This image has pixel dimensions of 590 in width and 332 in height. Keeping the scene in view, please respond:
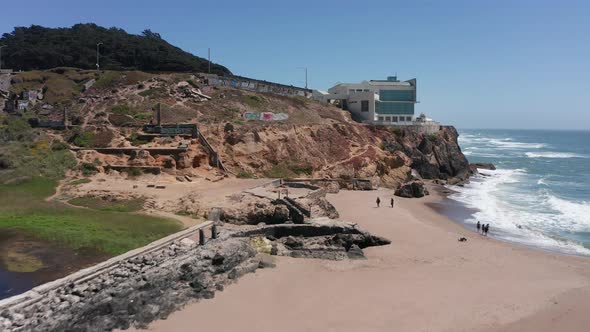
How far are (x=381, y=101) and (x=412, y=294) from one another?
47165 millimetres

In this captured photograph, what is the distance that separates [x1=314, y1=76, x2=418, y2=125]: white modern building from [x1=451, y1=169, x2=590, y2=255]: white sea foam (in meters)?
16.7

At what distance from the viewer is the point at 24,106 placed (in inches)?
1721

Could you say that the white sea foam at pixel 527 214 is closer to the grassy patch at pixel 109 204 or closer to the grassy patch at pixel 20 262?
the grassy patch at pixel 109 204

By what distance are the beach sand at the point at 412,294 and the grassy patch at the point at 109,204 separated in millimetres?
9161

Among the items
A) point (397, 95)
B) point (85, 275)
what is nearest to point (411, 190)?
point (85, 275)

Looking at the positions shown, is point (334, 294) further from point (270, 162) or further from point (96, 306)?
point (270, 162)

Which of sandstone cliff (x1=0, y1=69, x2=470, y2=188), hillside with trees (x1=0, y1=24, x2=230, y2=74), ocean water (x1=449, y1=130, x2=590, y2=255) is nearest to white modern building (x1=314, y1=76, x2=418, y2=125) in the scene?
sandstone cliff (x1=0, y1=69, x2=470, y2=188)

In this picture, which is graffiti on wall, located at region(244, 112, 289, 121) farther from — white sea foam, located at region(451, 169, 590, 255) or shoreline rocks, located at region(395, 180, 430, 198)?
white sea foam, located at region(451, 169, 590, 255)

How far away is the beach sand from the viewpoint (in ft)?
45.6

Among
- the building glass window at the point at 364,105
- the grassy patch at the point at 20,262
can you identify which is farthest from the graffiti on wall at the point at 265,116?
the grassy patch at the point at 20,262

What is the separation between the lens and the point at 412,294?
16.3 m

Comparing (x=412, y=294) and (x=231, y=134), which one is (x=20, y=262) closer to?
(x=412, y=294)

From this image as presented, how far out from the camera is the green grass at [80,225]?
1733cm

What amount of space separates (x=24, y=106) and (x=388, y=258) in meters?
39.8
